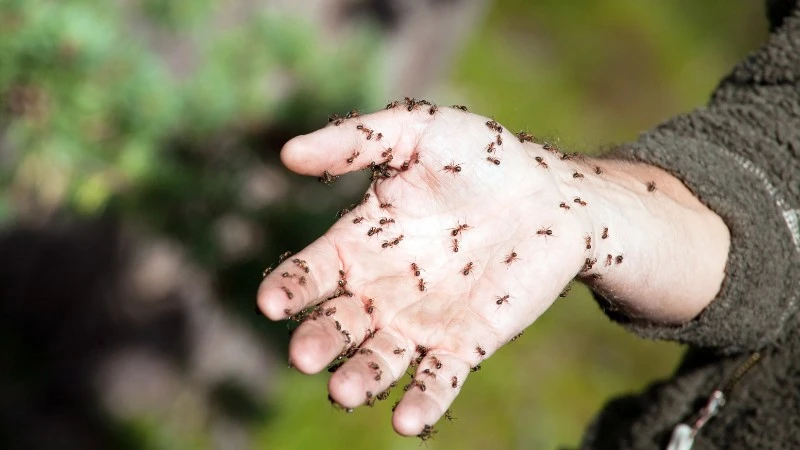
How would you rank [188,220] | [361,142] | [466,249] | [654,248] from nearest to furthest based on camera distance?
[361,142]
[466,249]
[654,248]
[188,220]

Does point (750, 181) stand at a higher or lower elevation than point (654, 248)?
higher

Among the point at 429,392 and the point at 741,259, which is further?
the point at 741,259

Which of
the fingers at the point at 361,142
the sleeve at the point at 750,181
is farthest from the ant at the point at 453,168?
the sleeve at the point at 750,181

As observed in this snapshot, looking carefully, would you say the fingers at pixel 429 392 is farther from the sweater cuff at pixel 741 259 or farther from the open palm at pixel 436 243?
the sweater cuff at pixel 741 259

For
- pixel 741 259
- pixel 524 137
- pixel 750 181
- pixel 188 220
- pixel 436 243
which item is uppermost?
pixel 750 181

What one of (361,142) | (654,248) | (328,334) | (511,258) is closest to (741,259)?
(654,248)

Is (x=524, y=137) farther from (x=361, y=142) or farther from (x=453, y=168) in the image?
(x=361, y=142)

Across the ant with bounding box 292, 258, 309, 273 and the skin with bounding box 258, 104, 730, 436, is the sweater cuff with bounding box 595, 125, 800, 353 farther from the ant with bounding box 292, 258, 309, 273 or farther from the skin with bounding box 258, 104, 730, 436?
the ant with bounding box 292, 258, 309, 273

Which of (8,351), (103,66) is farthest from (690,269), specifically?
(8,351)
